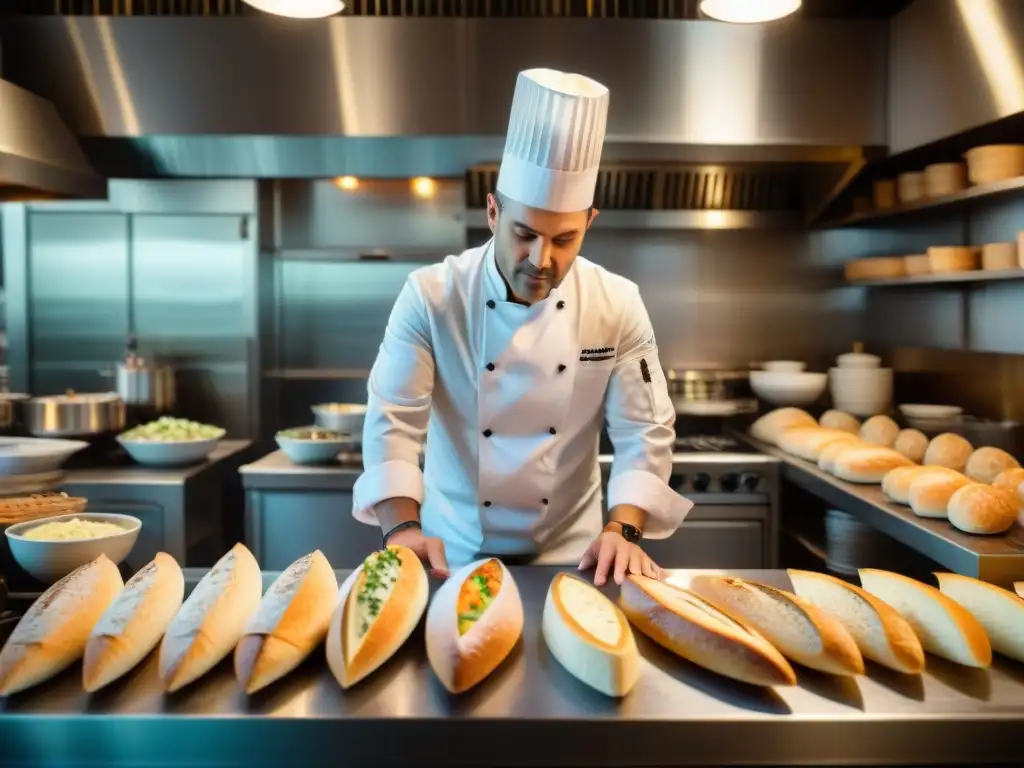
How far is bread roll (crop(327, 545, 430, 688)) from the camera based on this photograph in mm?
1113

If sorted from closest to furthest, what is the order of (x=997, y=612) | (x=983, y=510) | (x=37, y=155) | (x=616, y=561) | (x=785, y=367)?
(x=997, y=612), (x=616, y=561), (x=983, y=510), (x=37, y=155), (x=785, y=367)

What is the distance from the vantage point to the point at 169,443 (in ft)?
11.5

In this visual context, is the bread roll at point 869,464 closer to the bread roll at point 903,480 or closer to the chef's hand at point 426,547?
the bread roll at point 903,480

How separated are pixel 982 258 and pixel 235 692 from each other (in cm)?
299

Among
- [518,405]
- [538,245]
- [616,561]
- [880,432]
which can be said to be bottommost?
[616,561]

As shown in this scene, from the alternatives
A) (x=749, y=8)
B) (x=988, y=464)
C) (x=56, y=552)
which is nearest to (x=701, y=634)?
(x=56, y=552)

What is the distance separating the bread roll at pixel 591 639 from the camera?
1.08 meters

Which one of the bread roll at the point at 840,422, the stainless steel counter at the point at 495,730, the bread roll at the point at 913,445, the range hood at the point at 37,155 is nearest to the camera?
the stainless steel counter at the point at 495,730

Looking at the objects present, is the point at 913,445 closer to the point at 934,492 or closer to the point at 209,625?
the point at 934,492

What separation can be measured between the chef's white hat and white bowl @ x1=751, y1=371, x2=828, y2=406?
7.78 ft

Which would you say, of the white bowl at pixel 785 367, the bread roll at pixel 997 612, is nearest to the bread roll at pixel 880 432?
the white bowl at pixel 785 367

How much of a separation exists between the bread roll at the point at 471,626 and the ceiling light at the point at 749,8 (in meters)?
1.78

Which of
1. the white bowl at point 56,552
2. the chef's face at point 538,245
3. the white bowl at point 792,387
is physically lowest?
the white bowl at point 56,552

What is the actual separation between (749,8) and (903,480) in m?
1.48
